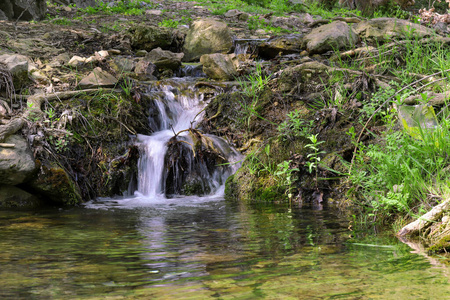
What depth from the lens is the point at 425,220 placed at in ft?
10.2

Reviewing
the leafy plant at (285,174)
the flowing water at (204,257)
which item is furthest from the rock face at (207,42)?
the flowing water at (204,257)

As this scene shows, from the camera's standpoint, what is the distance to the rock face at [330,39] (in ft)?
31.6

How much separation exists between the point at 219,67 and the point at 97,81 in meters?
2.81

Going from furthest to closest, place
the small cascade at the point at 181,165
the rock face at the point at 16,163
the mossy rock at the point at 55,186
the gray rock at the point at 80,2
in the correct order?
the gray rock at the point at 80,2
the small cascade at the point at 181,165
the mossy rock at the point at 55,186
the rock face at the point at 16,163

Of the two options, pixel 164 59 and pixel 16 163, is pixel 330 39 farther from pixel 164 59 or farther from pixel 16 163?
pixel 16 163

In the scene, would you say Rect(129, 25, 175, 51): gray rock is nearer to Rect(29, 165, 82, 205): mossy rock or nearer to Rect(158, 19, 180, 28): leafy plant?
Rect(158, 19, 180, 28): leafy plant

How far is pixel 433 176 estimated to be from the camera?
342cm

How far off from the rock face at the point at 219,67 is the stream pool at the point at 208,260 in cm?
504

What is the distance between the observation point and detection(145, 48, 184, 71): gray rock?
32.4ft

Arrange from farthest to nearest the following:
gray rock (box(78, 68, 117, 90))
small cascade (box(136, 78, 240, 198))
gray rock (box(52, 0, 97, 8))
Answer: gray rock (box(52, 0, 97, 8)), gray rock (box(78, 68, 117, 90)), small cascade (box(136, 78, 240, 198))

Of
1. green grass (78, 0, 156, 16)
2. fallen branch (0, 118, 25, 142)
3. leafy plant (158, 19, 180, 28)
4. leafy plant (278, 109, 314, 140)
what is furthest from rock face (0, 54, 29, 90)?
green grass (78, 0, 156, 16)

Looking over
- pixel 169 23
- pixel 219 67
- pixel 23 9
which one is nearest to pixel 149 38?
pixel 219 67

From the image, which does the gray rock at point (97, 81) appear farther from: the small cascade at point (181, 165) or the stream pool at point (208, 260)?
the stream pool at point (208, 260)

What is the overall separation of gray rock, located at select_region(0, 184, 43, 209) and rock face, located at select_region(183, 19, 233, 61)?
6775 mm
